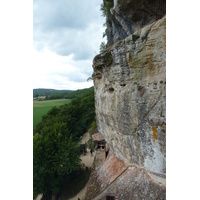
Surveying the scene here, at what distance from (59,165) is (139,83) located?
953cm

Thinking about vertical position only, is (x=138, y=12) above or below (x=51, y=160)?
above

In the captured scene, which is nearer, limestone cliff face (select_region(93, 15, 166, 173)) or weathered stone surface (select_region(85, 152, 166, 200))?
limestone cliff face (select_region(93, 15, 166, 173))

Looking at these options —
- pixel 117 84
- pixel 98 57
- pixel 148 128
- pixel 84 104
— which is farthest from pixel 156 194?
pixel 84 104

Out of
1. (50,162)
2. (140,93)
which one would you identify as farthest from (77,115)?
(140,93)

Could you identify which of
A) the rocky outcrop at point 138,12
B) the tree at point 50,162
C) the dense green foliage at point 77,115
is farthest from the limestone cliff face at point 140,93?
the dense green foliage at point 77,115

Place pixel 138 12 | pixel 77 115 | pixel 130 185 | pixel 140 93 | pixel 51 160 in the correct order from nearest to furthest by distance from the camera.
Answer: pixel 140 93 → pixel 130 185 → pixel 138 12 → pixel 51 160 → pixel 77 115

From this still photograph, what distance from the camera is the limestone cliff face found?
422cm

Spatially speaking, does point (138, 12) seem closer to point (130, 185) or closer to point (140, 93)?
point (140, 93)

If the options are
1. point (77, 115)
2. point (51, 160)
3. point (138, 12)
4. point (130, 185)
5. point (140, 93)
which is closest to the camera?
point (140, 93)

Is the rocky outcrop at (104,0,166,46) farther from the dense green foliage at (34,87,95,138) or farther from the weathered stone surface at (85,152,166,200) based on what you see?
the dense green foliage at (34,87,95,138)

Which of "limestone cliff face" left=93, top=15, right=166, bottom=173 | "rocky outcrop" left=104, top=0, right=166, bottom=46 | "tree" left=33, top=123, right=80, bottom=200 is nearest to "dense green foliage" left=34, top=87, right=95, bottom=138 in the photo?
"tree" left=33, top=123, right=80, bottom=200

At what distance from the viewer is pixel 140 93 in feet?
16.0

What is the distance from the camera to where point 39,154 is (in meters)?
10.2

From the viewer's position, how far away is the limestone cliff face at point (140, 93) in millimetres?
4219
